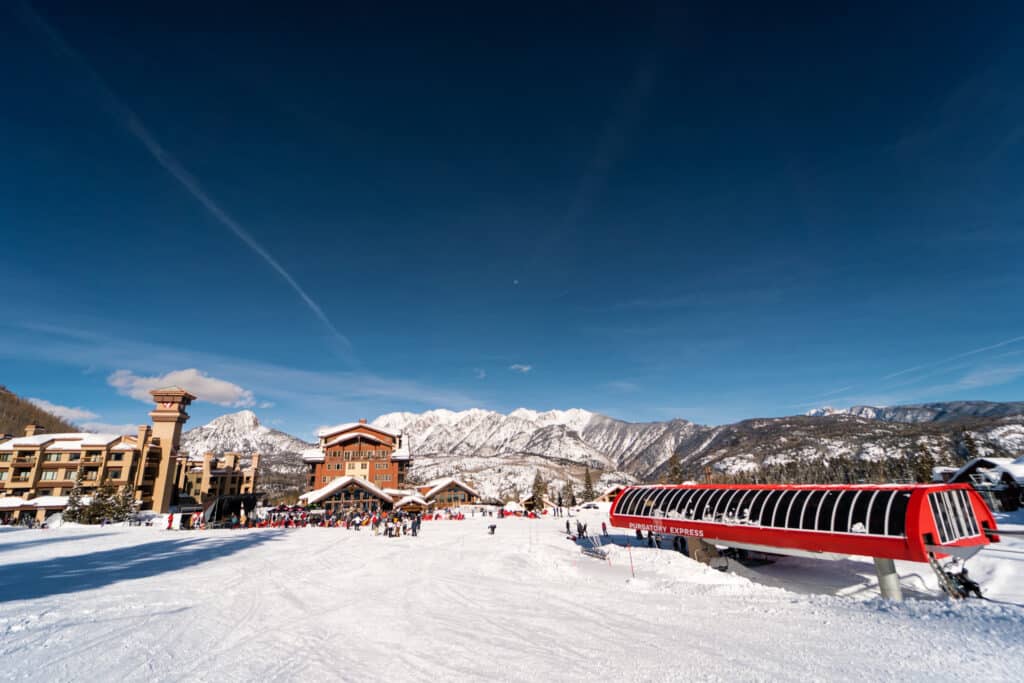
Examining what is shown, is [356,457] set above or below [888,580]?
above

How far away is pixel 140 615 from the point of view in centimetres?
1517

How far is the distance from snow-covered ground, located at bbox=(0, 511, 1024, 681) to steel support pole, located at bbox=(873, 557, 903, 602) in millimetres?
1063

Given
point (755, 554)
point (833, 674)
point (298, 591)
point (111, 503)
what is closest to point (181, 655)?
point (298, 591)

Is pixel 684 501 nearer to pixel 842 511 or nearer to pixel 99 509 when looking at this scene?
pixel 842 511

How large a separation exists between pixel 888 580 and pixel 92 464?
9239 centimetres

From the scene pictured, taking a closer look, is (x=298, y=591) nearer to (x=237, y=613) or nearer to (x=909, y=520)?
(x=237, y=613)

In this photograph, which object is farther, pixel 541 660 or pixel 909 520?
pixel 909 520

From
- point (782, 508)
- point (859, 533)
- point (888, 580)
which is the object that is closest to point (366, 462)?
point (782, 508)

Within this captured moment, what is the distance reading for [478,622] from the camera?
1605cm

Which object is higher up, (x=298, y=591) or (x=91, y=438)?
(x=91, y=438)

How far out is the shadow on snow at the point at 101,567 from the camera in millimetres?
18016

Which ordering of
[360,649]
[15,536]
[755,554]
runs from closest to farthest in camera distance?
[360,649]
[755,554]
[15,536]

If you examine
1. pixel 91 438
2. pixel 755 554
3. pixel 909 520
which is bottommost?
pixel 755 554

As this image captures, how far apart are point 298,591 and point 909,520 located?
2594 centimetres
